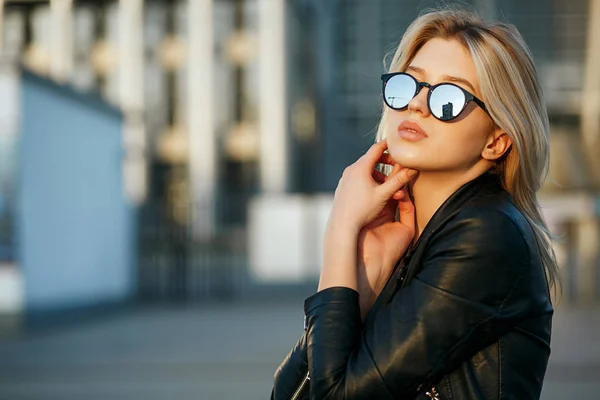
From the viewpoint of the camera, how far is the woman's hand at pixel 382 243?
4.76ft

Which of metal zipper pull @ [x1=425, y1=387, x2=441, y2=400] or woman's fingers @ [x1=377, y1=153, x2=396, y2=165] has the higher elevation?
woman's fingers @ [x1=377, y1=153, x2=396, y2=165]

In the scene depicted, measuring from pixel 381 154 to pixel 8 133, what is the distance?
9.87 m

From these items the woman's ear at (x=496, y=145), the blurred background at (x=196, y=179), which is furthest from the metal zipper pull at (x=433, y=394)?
the blurred background at (x=196, y=179)

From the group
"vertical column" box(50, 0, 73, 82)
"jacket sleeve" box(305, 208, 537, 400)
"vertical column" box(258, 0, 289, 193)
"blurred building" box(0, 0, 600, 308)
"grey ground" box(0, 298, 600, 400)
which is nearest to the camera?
"jacket sleeve" box(305, 208, 537, 400)

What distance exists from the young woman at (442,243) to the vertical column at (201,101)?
3124 cm

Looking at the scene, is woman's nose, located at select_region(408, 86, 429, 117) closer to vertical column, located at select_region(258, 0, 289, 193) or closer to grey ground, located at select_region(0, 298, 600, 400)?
grey ground, located at select_region(0, 298, 600, 400)

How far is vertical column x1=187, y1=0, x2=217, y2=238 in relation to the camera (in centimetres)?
3269

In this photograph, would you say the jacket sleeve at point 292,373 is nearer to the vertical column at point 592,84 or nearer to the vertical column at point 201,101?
the vertical column at point 592,84

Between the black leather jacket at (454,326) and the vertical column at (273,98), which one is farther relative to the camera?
the vertical column at (273,98)

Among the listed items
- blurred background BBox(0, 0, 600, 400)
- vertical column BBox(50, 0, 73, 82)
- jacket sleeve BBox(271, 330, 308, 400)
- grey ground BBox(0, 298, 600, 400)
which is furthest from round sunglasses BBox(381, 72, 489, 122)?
vertical column BBox(50, 0, 73, 82)

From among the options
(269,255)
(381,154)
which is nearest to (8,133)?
(269,255)

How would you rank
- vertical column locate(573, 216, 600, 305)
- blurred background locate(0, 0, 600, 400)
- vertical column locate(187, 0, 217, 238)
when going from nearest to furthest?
blurred background locate(0, 0, 600, 400) → vertical column locate(573, 216, 600, 305) → vertical column locate(187, 0, 217, 238)

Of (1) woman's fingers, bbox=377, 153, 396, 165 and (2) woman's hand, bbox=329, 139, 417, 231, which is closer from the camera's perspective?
(2) woman's hand, bbox=329, 139, 417, 231

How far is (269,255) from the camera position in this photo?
16531 mm
